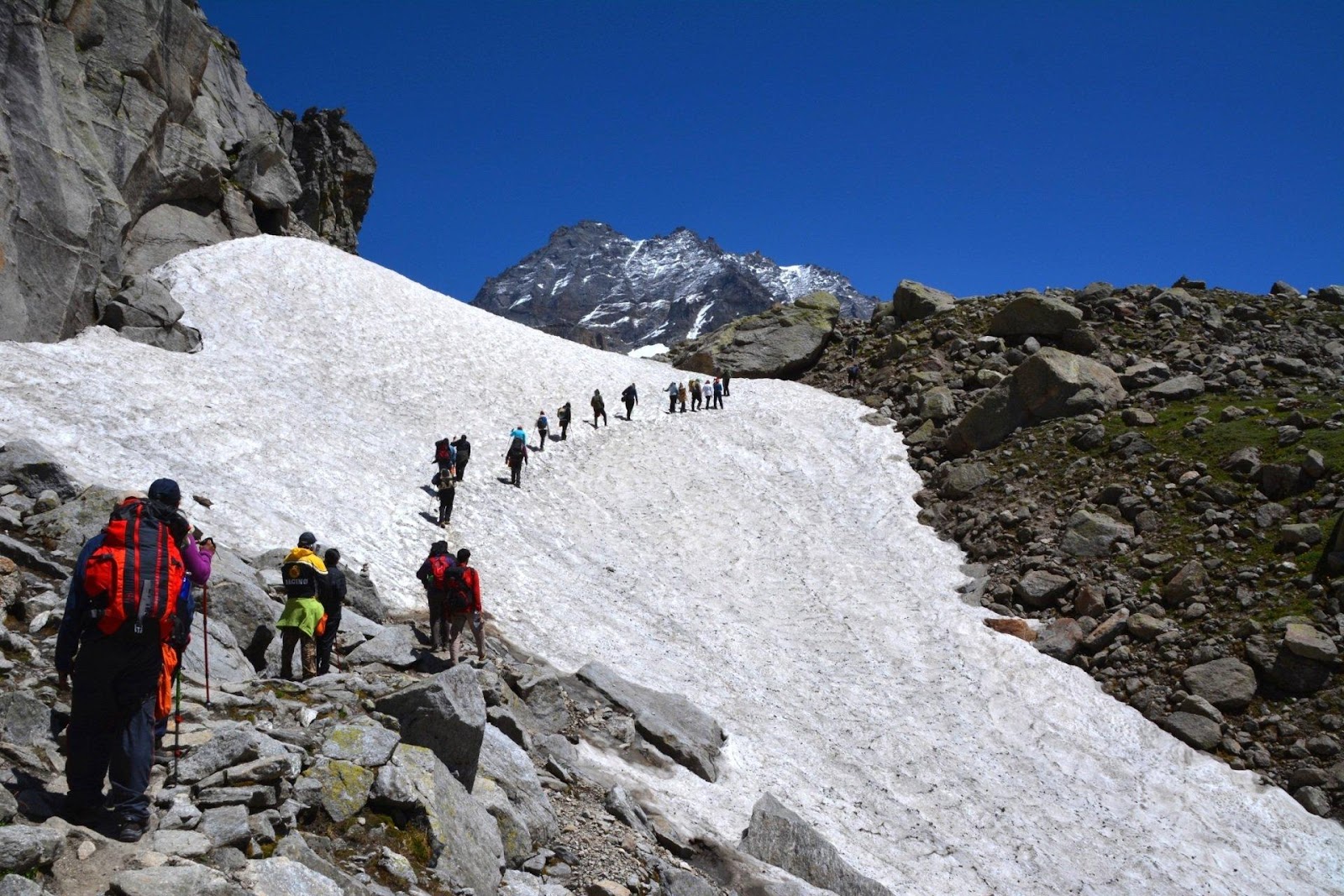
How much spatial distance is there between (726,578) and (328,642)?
17704mm

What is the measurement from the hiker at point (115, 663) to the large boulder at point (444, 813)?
91.5 inches

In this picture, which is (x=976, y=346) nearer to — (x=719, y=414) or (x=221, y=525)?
(x=719, y=414)

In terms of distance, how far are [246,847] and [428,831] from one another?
1.89m

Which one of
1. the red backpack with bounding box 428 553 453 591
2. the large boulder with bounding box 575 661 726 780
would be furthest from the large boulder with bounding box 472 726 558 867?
the large boulder with bounding box 575 661 726 780

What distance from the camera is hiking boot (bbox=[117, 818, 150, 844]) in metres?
6.82

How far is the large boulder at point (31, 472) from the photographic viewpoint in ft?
48.8

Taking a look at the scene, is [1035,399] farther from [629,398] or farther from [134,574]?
[134,574]

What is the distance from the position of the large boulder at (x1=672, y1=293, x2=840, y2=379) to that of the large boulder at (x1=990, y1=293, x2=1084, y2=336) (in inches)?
437

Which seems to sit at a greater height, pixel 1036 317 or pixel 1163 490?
pixel 1036 317

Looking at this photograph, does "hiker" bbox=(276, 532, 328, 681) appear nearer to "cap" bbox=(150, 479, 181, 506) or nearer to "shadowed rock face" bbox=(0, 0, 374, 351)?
"cap" bbox=(150, 479, 181, 506)

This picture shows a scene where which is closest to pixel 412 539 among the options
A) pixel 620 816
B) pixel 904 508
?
pixel 620 816

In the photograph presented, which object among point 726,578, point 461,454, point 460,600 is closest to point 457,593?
point 460,600

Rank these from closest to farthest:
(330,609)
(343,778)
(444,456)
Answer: (343,778) → (330,609) → (444,456)

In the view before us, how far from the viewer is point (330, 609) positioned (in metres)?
13.2
